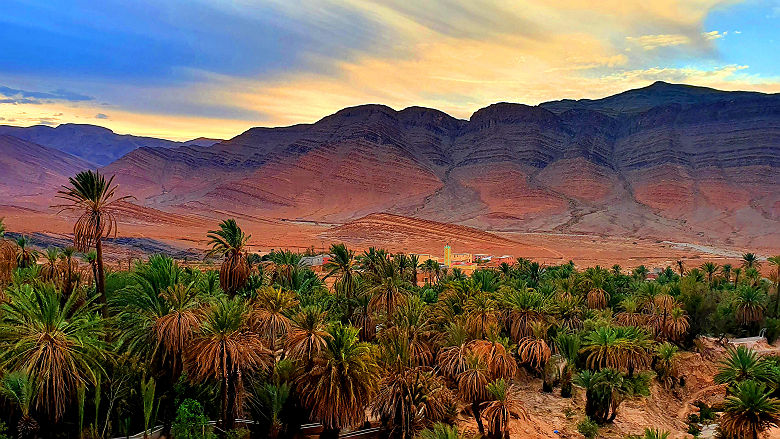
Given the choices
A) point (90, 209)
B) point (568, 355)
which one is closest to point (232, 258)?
point (90, 209)

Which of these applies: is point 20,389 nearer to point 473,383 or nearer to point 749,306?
point 473,383

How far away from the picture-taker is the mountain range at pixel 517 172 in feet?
442

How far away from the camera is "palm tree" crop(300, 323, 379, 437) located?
601 inches

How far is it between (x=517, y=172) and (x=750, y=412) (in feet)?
498

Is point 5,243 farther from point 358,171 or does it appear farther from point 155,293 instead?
point 358,171

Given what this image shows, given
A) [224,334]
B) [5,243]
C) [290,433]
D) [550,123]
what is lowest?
[290,433]

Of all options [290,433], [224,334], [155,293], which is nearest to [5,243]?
[155,293]

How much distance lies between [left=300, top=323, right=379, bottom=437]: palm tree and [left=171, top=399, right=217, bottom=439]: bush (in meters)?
3.01

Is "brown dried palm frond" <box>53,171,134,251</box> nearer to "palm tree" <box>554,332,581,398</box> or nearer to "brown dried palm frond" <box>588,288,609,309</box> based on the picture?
"palm tree" <box>554,332,581,398</box>

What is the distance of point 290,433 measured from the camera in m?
16.7

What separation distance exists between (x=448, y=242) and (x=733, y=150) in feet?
370

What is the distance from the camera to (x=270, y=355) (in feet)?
54.5

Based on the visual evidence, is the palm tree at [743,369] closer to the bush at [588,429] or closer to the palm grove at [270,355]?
the palm grove at [270,355]

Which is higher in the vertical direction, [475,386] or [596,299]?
[596,299]
